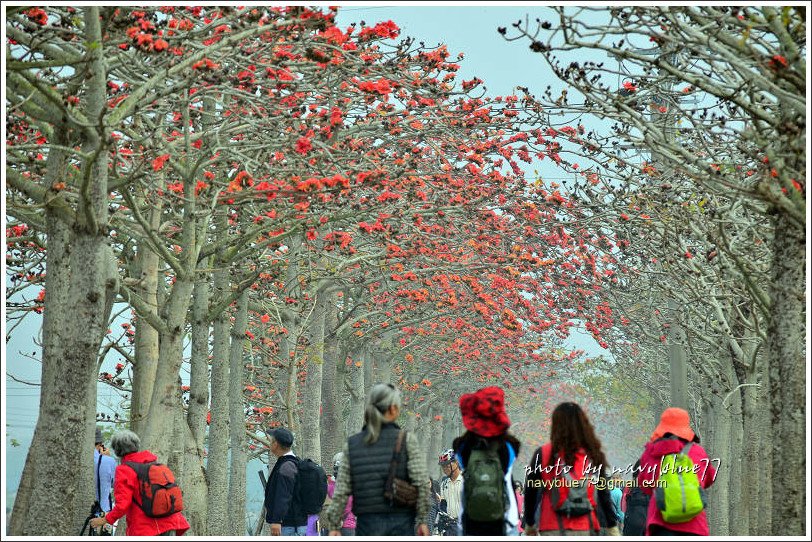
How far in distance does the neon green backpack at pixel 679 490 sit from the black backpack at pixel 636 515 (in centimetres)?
446

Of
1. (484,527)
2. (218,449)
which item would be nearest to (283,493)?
(484,527)

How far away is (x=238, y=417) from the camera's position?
1798cm

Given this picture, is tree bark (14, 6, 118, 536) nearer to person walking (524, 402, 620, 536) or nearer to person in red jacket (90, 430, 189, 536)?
person in red jacket (90, 430, 189, 536)

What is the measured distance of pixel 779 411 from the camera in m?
9.58

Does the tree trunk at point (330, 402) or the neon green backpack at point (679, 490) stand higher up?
the tree trunk at point (330, 402)

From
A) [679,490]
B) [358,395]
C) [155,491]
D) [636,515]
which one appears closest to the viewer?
[679,490]

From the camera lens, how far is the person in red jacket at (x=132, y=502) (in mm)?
9039

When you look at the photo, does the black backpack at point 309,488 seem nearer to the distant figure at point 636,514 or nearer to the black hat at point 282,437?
the black hat at point 282,437

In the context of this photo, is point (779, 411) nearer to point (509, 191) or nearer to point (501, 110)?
point (501, 110)

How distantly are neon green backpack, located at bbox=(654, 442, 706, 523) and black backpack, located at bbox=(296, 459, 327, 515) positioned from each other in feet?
13.3

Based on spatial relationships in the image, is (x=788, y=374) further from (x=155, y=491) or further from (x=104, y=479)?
(x=104, y=479)

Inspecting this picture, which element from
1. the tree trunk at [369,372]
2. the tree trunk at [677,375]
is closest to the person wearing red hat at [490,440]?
the tree trunk at [677,375]

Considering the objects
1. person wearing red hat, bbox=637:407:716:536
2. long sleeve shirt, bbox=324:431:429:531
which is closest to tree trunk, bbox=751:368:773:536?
person wearing red hat, bbox=637:407:716:536

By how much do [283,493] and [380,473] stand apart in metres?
3.66
